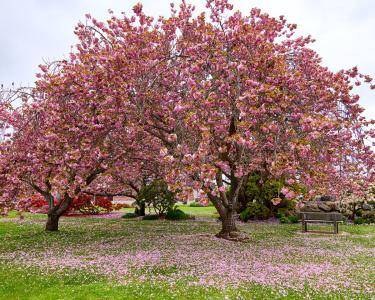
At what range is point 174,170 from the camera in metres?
10.3

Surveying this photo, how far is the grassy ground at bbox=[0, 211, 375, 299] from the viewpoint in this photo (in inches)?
325

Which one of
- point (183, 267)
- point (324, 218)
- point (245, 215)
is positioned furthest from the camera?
point (245, 215)

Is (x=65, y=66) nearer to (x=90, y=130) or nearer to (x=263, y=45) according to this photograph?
(x=90, y=130)

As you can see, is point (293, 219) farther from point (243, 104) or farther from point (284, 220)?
point (243, 104)

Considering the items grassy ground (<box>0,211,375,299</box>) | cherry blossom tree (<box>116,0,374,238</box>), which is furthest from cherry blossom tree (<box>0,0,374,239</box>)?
grassy ground (<box>0,211,375,299</box>)

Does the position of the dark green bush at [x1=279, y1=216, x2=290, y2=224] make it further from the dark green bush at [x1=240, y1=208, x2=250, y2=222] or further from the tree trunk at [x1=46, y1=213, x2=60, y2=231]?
the tree trunk at [x1=46, y1=213, x2=60, y2=231]

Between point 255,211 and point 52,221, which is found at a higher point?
point 255,211

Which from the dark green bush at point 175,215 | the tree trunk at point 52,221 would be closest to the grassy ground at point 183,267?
the tree trunk at point 52,221

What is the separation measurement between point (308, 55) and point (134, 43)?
7.53 m

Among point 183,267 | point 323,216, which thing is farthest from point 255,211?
point 183,267

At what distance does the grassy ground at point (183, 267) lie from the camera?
8266 millimetres

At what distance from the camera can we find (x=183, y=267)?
10.6 metres

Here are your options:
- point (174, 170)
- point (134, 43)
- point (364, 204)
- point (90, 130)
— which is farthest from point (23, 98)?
point (364, 204)

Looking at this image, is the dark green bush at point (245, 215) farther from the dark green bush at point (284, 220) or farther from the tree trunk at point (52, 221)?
the tree trunk at point (52, 221)
